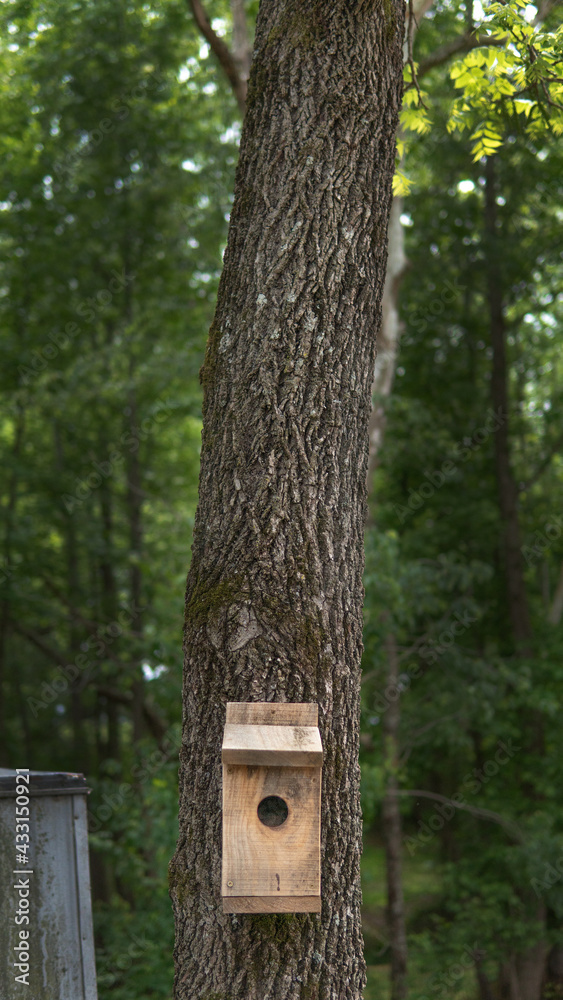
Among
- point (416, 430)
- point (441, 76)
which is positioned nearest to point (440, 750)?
point (416, 430)

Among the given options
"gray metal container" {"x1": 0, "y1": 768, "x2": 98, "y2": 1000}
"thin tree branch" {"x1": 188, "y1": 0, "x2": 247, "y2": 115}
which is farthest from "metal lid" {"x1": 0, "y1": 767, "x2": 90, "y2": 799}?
"thin tree branch" {"x1": 188, "y1": 0, "x2": 247, "y2": 115}

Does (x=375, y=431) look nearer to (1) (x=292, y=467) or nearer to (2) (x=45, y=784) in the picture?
(2) (x=45, y=784)

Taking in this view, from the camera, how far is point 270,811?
1839 mm

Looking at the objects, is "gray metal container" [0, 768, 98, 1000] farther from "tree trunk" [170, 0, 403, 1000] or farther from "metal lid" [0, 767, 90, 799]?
"tree trunk" [170, 0, 403, 1000]

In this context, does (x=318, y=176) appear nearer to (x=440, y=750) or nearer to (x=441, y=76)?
(x=441, y=76)

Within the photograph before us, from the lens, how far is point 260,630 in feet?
6.37

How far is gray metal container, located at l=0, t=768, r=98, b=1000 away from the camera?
9.58 ft

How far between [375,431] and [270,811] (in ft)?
19.3

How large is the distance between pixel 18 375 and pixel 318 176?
28.9ft

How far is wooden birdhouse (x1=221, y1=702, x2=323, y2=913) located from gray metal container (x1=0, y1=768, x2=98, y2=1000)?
1.49 meters

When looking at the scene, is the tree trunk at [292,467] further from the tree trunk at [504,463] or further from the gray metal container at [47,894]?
the tree trunk at [504,463]

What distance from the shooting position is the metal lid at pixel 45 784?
2.95 meters

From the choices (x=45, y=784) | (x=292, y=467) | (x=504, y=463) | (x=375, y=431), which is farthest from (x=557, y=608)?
(x=292, y=467)

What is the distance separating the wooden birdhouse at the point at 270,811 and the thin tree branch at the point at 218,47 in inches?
199
